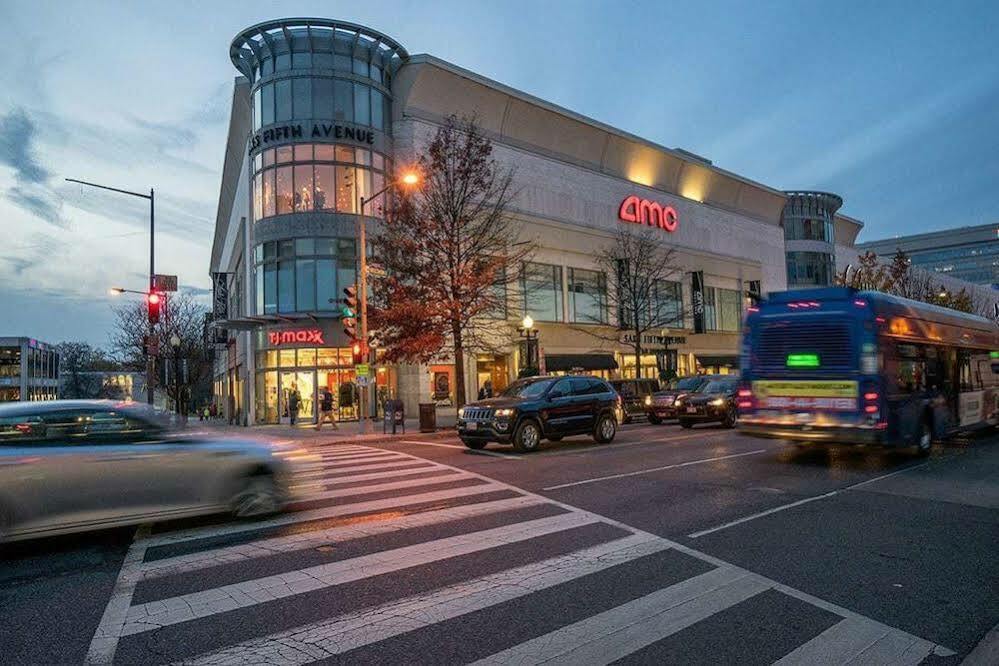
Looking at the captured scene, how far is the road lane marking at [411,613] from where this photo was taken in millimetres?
4156

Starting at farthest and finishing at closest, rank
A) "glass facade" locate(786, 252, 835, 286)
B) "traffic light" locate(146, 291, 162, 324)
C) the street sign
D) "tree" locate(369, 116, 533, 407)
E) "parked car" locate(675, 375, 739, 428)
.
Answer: "glass facade" locate(786, 252, 835, 286) → "tree" locate(369, 116, 533, 407) → the street sign → "traffic light" locate(146, 291, 162, 324) → "parked car" locate(675, 375, 739, 428)

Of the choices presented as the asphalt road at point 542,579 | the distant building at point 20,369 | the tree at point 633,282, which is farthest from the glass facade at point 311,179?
the distant building at point 20,369

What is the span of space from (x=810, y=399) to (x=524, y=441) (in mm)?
6153

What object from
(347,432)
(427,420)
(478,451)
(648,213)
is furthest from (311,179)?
(648,213)

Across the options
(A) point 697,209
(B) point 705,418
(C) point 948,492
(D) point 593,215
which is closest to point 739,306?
(A) point 697,209

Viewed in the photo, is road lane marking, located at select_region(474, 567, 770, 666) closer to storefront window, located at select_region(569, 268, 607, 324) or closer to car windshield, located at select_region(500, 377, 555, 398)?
car windshield, located at select_region(500, 377, 555, 398)

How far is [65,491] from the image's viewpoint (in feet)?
22.0

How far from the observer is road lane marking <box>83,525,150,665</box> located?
4215 mm

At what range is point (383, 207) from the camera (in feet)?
96.8

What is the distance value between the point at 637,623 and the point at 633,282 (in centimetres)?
3826

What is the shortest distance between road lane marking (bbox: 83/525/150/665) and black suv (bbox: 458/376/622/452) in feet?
29.6

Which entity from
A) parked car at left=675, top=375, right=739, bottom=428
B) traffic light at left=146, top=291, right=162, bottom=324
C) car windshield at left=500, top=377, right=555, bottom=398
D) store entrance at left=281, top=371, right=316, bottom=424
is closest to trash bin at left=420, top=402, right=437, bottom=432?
car windshield at left=500, top=377, right=555, bottom=398

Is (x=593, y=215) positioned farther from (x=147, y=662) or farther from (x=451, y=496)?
(x=147, y=662)

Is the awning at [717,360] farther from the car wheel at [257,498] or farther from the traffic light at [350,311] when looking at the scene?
the car wheel at [257,498]
